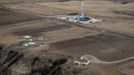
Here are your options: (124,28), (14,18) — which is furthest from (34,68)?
(14,18)

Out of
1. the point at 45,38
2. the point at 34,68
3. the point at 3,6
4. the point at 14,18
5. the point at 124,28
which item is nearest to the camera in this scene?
the point at 34,68

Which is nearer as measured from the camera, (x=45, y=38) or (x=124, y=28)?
(x=45, y=38)

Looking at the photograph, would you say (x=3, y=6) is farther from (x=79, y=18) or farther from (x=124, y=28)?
(x=124, y=28)

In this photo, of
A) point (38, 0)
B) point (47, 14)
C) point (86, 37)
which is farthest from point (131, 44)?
point (38, 0)

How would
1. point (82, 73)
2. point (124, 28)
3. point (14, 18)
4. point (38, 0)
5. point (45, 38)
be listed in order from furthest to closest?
point (38, 0)
point (14, 18)
point (124, 28)
point (45, 38)
point (82, 73)

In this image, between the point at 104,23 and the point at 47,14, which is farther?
the point at 47,14

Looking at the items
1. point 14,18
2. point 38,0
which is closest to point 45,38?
point 14,18

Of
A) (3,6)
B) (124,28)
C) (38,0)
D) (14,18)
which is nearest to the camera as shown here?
(124,28)

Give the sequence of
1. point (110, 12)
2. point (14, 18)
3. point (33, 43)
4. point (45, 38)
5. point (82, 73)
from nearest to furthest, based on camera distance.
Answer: point (82, 73) → point (33, 43) → point (45, 38) → point (14, 18) → point (110, 12)

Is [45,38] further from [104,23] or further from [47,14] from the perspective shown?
[47,14]
